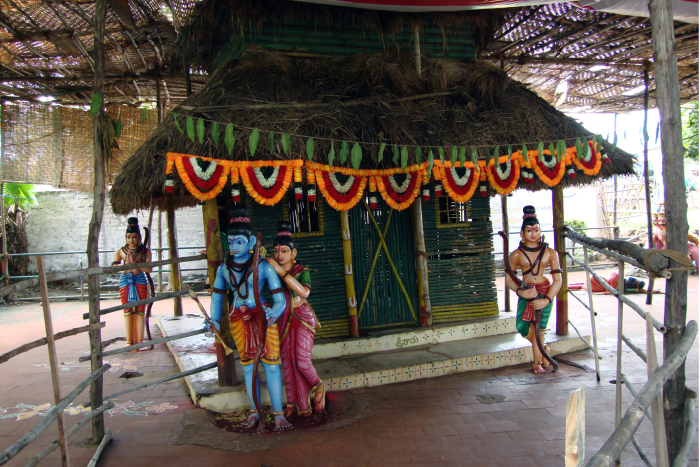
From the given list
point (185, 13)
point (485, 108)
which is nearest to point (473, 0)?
point (485, 108)

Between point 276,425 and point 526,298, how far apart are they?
3212 millimetres

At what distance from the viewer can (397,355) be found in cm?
574

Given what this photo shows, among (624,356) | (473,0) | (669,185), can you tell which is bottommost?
(624,356)

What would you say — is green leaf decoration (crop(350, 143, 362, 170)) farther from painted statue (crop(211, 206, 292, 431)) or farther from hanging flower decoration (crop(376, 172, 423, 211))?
hanging flower decoration (crop(376, 172, 423, 211))

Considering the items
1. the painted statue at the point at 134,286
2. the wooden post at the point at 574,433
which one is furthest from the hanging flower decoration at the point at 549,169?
the painted statue at the point at 134,286

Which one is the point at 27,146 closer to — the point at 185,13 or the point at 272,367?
the point at 185,13

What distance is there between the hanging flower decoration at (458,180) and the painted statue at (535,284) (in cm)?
84

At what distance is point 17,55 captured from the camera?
7.09 meters

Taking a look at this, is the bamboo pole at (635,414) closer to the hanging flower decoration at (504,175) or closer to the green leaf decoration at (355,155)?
the green leaf decoration at (355,155)

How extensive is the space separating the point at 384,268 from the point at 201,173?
318 cm

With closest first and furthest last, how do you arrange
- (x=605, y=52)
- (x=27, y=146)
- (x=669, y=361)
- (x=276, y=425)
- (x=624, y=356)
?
1. (x=669, y=361)
2. (x=276, y=425)
3. (x=624, y=356)
4. (x=605, y=52)
5. (x=27, y=146)

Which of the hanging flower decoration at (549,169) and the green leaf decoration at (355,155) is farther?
the hanging flower decoration at (549,169)

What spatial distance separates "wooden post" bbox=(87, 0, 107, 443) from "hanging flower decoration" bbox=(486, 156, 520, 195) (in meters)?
4.40

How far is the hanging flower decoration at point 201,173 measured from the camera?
432 cm
